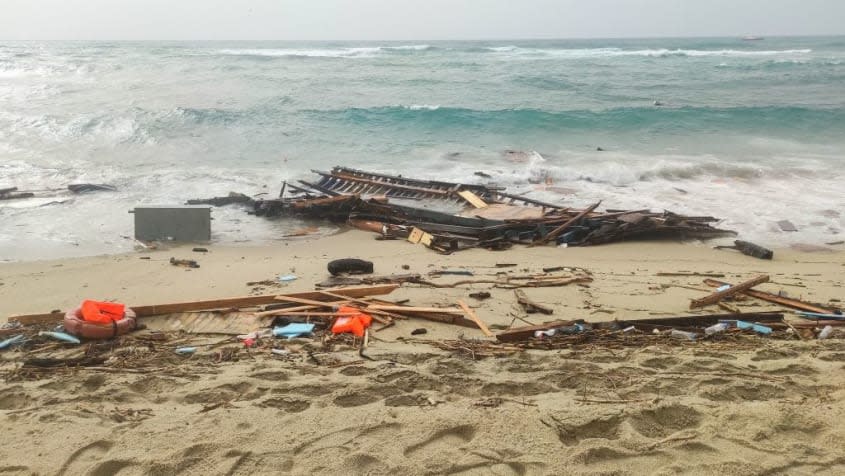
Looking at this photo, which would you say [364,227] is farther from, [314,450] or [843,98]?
[843,98]

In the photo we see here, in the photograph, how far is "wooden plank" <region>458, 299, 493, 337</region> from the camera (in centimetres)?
604

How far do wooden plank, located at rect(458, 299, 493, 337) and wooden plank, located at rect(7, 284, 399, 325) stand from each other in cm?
105

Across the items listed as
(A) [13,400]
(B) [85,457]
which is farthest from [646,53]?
(B) [85,457]

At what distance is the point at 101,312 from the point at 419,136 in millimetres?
17790

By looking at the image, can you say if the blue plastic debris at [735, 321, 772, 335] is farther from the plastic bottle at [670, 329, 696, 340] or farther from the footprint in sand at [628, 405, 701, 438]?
the footprint in sand at [628, 405, 701, 438]

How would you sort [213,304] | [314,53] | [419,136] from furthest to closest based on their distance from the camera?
[314,53]
[419,136]
[213,304]

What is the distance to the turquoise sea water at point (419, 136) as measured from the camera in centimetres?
1313

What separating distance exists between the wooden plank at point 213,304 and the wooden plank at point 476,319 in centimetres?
105

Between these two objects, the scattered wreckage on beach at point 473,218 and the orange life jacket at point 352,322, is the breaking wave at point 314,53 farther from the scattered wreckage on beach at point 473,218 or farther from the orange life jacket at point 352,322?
the orange life jacket at point 352,322

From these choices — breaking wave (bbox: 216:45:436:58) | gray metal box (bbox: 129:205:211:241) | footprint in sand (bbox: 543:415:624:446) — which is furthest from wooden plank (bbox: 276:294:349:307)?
breaking wave (bbox: 216:45:436:58)

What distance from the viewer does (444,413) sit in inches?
163

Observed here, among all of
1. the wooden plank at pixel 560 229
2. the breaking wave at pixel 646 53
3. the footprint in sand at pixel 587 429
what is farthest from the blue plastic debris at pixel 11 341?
the breaking wave at pixel 646 53

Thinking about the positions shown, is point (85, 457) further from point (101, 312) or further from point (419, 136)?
point (419, 136)

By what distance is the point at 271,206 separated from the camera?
12.3m
